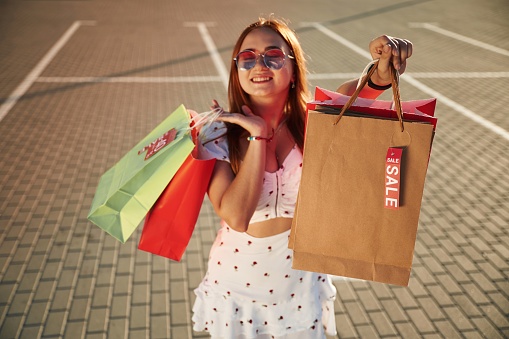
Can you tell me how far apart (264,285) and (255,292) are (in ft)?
0.18

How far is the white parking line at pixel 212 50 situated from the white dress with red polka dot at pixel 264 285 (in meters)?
6.95

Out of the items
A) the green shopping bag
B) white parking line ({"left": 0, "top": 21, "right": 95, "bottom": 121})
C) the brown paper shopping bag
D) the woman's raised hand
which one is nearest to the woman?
the woman's raised hand

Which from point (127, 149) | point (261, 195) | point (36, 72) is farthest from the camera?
point (36, 72)

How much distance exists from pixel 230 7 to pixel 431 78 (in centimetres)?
→ 866

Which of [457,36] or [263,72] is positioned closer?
[263,72]

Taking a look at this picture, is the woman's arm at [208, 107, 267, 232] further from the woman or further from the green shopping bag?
the green shopping bag

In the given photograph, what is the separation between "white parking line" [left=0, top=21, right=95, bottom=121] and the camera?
7.87 meters

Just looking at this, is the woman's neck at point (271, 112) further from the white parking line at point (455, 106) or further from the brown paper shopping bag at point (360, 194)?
the white parking line at point (455, 106)

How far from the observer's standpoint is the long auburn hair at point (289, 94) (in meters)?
2.15

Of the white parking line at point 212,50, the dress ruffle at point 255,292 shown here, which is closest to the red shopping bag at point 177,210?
the dress ruffle at point 255,292

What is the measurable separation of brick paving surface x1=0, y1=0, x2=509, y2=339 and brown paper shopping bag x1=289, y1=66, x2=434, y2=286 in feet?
7.38

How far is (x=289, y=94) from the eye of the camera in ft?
7.56

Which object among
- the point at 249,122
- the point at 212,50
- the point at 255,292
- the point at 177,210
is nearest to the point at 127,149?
the point at 255,292

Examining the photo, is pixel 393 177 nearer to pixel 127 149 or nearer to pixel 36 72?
pixel 127 149
